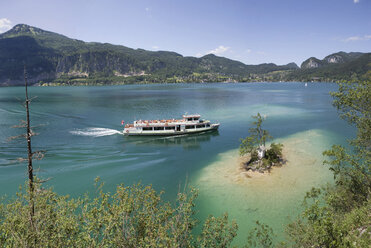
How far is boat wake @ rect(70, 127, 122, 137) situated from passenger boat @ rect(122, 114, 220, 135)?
6776 mm

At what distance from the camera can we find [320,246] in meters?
14.2

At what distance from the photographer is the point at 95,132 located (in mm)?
76938

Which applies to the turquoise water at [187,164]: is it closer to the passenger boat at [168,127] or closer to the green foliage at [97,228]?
the passenger boat at [168,127]

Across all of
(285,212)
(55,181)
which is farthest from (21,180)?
(285,212)

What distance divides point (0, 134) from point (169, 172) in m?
64.3

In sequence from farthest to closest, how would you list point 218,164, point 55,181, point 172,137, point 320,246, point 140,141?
point 172,137 < point 140,141 < point 218,164 < point 55,181 < point 320,246

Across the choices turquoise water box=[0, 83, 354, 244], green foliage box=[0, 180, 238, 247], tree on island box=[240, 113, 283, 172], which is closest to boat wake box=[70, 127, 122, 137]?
turquoise water box=[0, 83, 354, 244]

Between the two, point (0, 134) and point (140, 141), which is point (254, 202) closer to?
point (140, 141)

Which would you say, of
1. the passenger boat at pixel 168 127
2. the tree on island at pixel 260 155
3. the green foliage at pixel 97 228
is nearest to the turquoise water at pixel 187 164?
the passenger boat at pixel 168 127

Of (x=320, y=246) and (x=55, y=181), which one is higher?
(x=320, y=246)

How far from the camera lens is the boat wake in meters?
74.7

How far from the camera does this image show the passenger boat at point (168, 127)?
75312mm

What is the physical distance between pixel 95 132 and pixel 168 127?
86.8 ft

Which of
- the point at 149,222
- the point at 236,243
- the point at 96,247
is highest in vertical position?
the point at 149,222
